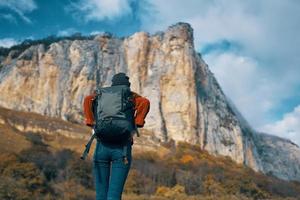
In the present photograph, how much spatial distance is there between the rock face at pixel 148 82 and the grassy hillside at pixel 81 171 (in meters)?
8.54

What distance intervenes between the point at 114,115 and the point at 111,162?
46 cm

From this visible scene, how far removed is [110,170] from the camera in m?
5.20

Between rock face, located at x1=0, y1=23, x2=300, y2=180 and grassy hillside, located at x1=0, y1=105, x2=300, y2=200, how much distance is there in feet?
28.0

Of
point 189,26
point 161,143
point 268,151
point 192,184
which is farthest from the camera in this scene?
point 268,151

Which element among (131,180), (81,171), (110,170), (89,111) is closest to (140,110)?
(89,111)

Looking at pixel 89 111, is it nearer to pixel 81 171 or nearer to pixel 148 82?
pixel 81 171

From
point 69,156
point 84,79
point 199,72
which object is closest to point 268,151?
point 199,72

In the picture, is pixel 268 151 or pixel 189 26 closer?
pixel 189 26

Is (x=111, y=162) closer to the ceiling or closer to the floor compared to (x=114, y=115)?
closer to the floor

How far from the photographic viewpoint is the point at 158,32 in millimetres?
139875

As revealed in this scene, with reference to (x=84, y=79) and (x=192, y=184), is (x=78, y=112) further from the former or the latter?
(x=192, y=184)

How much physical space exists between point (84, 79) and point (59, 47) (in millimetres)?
10851

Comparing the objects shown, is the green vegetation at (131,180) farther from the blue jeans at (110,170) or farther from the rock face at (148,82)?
the blue jeans at (110,170)

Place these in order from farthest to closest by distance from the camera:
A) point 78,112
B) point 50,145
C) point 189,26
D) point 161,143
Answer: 1. point 189,26
2. point 78,112
3. point 161,143
4. point 50,145
